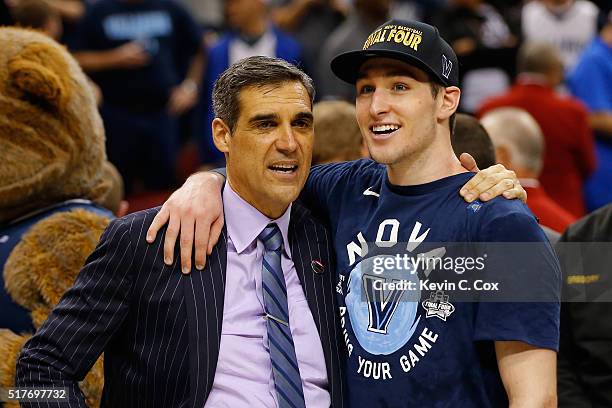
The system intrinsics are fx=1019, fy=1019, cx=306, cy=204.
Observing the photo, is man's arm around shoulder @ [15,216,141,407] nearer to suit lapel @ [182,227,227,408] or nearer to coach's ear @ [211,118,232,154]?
suit lapel @ [182,227,227,408]

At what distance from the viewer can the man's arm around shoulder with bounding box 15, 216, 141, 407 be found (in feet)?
9.42

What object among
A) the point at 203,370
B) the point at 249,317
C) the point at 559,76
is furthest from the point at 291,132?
the point at 559,76

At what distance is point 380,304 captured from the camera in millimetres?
2828

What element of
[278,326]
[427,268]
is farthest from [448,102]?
[278,326]

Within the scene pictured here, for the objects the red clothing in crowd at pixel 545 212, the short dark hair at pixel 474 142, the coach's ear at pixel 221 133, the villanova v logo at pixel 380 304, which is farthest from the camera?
the red clothing in crowd at pixel 545 212

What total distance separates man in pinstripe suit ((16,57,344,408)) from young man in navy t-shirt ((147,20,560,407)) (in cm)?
13

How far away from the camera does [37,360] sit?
9.43 feet

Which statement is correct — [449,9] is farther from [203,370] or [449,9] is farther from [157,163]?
[203,370]

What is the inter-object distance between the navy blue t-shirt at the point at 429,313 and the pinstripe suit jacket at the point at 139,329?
0.19 metres

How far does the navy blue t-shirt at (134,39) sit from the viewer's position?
7.60 m

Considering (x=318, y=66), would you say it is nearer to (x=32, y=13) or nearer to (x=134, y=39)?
(x=134, y=39)

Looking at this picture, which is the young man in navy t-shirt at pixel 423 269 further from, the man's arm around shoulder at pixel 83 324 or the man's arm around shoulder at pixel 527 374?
the man's arm around shoulder at pixel 83 324

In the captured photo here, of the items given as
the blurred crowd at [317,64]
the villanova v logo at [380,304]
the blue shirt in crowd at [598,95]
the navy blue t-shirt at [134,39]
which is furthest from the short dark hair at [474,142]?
the navy blue t-shirt at [134,39]

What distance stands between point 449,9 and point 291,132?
19.6ft
